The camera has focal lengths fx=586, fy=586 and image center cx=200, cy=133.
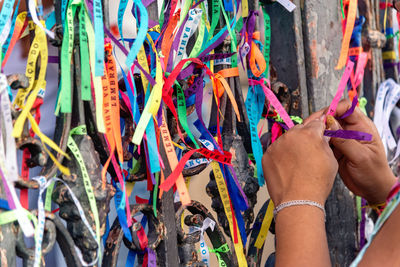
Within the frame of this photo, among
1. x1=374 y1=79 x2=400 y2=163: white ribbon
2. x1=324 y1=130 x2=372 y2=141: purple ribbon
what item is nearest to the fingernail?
x1=324 y1=130 x2=372 y2=141: purple ribbon

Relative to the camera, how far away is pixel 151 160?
0.97 meters

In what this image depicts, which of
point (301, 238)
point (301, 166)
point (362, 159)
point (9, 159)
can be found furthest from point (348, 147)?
point (9, 159)

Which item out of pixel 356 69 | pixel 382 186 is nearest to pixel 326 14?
pixel 356 69

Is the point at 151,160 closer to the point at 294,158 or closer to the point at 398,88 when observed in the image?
the point at 294,158

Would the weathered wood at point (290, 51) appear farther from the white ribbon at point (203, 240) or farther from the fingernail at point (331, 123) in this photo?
the white ribbon at point (203, 240)

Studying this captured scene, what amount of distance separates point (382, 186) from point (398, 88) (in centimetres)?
42

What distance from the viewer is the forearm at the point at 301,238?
936 millimetres

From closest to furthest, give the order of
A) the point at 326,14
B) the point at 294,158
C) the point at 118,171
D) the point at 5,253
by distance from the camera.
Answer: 1. the point at 5,253
2. the point at 118,171
3. the point at 294,158
4. the point at 326,14

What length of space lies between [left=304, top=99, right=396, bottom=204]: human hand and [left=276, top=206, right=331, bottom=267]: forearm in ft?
0.89

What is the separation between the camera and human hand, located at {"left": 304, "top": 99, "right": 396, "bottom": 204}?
4.01ft

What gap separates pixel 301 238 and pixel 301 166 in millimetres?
142

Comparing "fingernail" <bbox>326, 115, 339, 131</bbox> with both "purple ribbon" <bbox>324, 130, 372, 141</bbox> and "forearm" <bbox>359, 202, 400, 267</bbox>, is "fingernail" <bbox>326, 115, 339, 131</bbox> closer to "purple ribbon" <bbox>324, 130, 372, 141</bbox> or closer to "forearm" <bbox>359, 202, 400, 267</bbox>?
"purple ribbon" <bbox>324, 130, 372, 141</bbox>

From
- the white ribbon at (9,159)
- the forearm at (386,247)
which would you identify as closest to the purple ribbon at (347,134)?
the forearm at (386,247)

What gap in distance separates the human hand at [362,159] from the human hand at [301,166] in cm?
16
